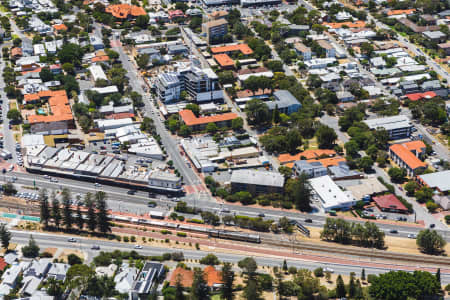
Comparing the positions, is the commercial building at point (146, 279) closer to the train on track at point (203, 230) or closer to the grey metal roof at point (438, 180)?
the train on track at point (203, 230)

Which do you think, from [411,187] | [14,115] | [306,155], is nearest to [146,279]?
[306,155]

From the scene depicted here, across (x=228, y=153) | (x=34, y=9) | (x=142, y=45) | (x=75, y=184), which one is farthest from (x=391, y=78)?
(x=34, y=9)

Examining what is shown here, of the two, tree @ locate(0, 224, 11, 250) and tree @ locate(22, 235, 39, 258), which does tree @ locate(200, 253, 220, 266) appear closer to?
tree @ locate(22, 235, 39, 258)

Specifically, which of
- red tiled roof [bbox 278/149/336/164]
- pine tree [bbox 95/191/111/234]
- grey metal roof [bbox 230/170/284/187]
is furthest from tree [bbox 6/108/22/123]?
red tiled roof [bbox 278/149/336/164]

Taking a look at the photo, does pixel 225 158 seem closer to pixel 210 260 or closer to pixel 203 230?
pixel 203 230

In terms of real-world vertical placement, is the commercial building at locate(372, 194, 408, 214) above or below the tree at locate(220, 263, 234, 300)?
below

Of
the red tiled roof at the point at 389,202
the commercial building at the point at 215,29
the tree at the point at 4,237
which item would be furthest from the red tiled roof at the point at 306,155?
the commercial building at the point at 215,29
